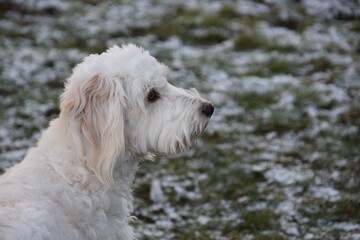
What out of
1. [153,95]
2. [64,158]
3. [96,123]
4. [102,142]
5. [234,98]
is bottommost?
[234,98]

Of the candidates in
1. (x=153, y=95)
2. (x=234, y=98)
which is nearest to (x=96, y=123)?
(x=153, y=95)

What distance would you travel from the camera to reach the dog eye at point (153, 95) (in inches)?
176

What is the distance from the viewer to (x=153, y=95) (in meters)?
4.49

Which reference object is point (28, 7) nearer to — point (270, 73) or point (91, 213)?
point (270, 73)

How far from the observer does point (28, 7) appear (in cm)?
1455

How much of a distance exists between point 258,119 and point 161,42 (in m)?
4.20

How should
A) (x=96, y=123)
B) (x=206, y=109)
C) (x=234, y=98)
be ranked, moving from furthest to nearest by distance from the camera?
(x=234, y=98), (x=206, y=109), (x=96, y=123)

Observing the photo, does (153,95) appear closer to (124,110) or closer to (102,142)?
(124,110)

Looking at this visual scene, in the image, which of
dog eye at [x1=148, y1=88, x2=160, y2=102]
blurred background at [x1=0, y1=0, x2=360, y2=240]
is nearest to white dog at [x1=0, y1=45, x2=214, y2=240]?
dog eye at [x1=148, y1=88, x2=160, y2=102]

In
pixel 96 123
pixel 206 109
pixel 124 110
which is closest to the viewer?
pixel 96 123

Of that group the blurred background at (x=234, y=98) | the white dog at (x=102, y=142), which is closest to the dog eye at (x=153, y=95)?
the white dog at (x=102, y=142)

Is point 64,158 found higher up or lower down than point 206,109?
lower down

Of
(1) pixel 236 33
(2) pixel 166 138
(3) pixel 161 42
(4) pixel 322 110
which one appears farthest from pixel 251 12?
(2) pixel 166 138

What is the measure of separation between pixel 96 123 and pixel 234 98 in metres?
6.33
